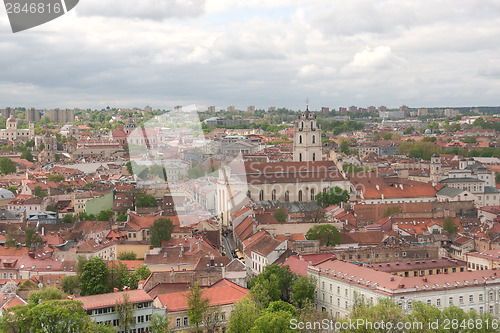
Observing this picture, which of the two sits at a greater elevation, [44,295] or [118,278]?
[44,295]

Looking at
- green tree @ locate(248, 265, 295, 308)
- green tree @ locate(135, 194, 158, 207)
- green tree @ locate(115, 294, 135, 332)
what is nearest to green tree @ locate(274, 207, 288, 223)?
green tree @ locate(135, 194, 158, 207)

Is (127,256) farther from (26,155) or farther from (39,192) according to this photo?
(26,155)

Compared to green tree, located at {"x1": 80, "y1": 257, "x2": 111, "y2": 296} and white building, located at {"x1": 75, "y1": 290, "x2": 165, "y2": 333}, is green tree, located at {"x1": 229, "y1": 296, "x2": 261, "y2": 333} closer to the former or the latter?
white building, located at {"x1": 75, "y1": 290, "x2": 165, "y2": 333}

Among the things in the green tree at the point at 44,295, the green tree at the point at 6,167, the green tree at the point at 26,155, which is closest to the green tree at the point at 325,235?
the green tree at the point at 44,295

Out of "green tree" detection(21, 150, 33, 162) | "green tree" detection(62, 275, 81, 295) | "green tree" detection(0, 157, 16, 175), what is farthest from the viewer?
"green tree" detection(21, 150, 33, 162)

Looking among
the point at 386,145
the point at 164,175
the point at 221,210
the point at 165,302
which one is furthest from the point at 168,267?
the point at 386,145

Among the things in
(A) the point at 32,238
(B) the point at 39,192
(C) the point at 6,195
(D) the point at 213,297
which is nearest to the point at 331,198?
(A) the point at 32,238
